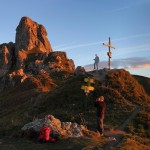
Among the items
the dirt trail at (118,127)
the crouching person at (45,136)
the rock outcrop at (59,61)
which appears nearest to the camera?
the dirt trail at (118,127)

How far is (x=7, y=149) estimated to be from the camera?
2161 centimetres

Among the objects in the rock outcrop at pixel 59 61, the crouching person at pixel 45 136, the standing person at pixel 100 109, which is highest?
the rock outcrop at pixel 59 61

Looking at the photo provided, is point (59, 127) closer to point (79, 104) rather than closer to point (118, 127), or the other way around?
point (118, 127)

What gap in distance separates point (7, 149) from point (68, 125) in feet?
20.8

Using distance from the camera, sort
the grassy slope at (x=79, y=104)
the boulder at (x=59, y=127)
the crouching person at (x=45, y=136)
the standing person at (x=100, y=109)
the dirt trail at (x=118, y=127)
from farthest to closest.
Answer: the grassy slope at (x=79, y=104) < the standing person at (x=100, y=109) < the boulder at (x=59, y=127) < the crouching person at (x=45, y=136) < the dirt trail at (x=118, y=127)

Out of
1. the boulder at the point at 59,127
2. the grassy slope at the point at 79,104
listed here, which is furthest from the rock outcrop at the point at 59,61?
the boulder at the point at 59,127

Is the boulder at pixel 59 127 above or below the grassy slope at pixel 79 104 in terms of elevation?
below

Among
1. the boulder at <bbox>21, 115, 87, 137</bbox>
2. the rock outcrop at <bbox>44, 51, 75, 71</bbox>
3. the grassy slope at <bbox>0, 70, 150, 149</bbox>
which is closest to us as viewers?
the boulder at <bbox>21, 115, 87, 137</bbox>

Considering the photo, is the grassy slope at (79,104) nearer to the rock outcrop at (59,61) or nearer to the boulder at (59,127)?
the boulder at (59,127)

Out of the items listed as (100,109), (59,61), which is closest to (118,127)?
(100,109)

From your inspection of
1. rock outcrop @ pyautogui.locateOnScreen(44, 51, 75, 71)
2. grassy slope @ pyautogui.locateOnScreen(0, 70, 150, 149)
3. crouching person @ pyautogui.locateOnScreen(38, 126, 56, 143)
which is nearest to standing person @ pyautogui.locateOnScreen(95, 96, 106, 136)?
grassy slope @ pyautogui.locateOnScreen(0, 70, 150, 149)

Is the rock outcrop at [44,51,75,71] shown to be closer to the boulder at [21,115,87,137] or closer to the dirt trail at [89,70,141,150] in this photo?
the dirt trail at [89,70,141,150]

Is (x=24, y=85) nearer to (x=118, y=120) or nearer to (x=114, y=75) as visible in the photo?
(x=114, y=75)

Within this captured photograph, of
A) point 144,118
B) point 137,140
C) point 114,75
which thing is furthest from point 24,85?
point 137,140
